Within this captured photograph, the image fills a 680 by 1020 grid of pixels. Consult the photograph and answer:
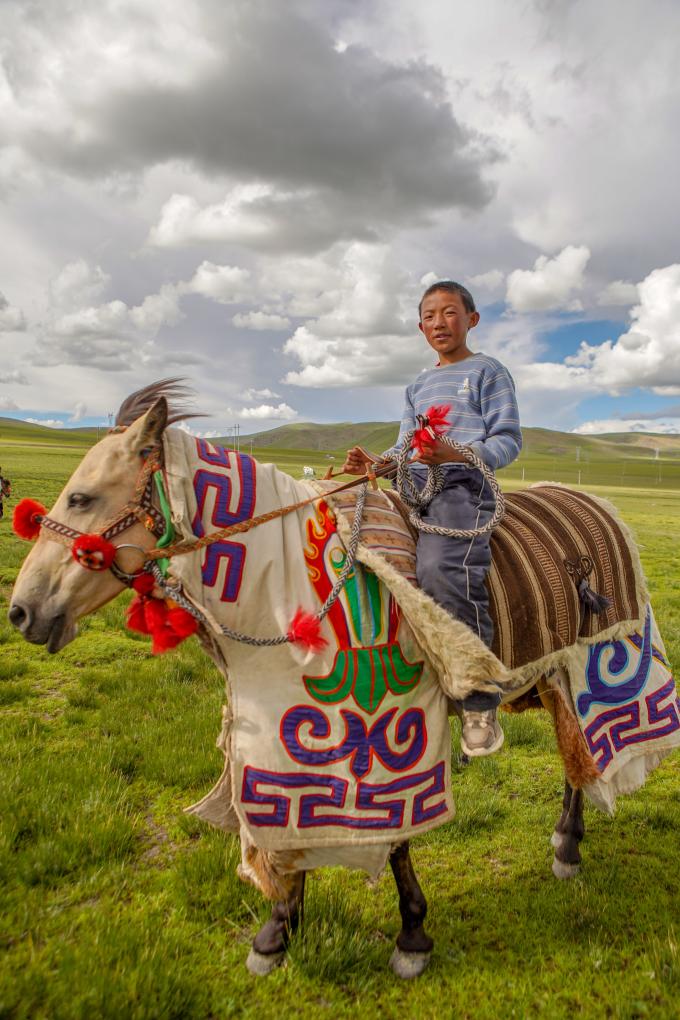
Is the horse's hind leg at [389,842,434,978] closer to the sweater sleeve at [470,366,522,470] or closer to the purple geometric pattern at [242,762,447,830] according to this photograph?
the purple geometric pattern at [242,762,447,830]

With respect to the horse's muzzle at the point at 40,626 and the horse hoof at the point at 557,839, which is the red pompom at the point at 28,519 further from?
the horse hoof at the point at 557,839

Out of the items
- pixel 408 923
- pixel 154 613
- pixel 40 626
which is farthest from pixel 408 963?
pixel 40 626

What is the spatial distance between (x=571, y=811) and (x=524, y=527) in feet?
6.57

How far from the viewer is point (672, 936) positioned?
2.93 meters

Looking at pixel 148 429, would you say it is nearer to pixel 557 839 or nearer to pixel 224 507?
pixel 224 507

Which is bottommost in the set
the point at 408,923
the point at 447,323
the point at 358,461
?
the point at 408,923

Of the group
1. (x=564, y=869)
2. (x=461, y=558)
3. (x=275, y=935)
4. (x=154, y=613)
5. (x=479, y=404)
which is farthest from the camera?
(x=564, y=869)

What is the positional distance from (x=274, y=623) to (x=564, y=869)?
2.68 meters

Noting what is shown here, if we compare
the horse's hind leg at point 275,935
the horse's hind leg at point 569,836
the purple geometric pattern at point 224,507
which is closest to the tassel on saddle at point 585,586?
the horse's hind leg at point 569,836

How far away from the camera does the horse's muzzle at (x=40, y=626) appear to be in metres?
2.32

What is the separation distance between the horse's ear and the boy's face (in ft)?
5.47

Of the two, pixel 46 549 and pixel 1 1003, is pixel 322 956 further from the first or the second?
pixel 46 549

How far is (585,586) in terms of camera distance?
3.29 meters

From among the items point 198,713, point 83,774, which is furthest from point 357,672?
point 198,713
